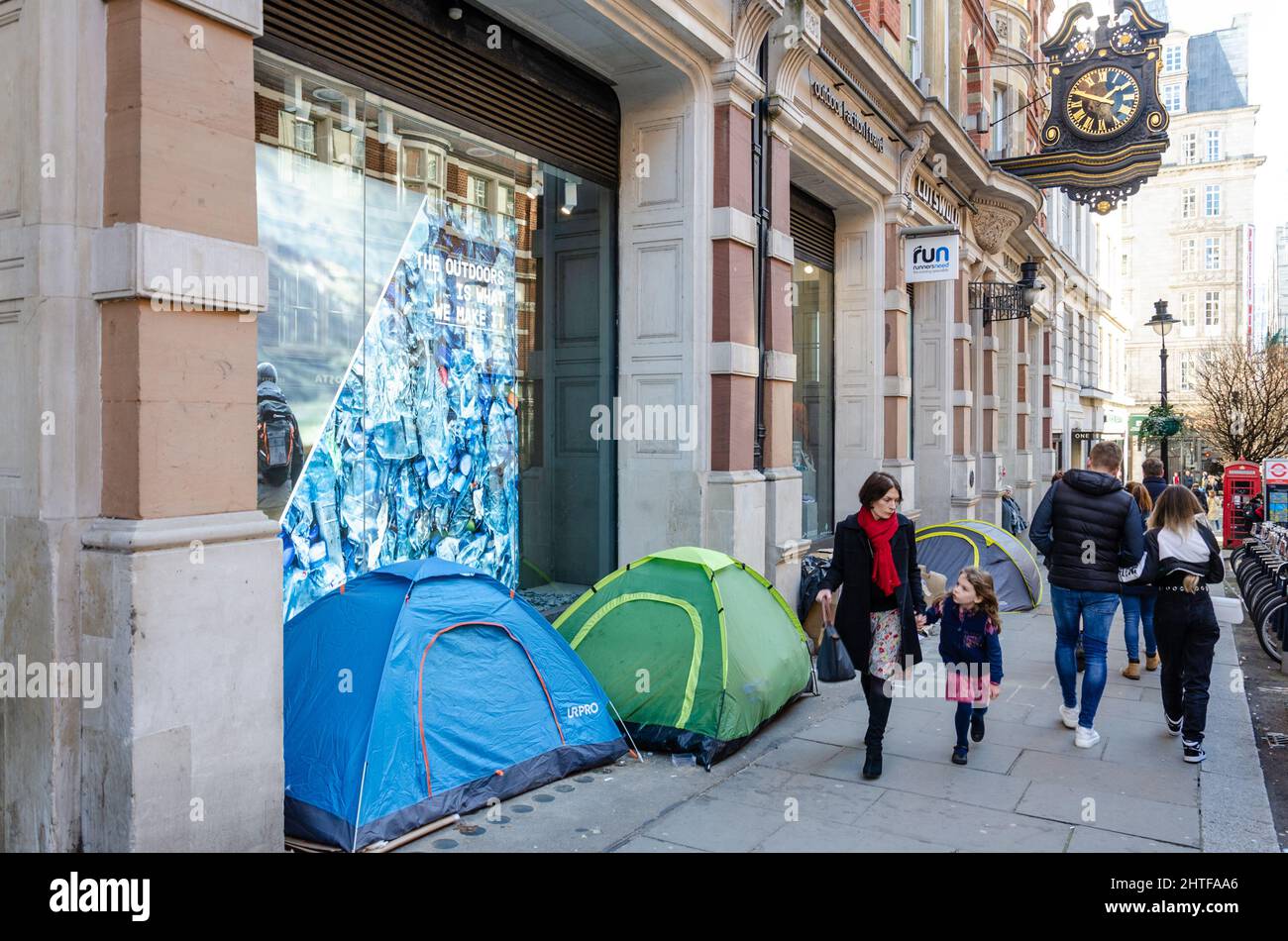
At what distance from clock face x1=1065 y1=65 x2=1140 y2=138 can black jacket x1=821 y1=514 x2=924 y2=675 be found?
13.9 metres

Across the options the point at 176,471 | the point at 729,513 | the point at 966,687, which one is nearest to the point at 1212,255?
the point at 729,513

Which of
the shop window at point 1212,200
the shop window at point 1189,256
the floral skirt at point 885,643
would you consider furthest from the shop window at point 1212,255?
the floral skirt at point 885,643

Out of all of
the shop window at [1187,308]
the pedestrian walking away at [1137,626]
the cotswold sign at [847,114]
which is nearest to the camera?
the pedestrian walking away at [1137,626]

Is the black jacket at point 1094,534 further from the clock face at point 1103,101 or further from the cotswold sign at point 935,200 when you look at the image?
the clock face at point 1103,101

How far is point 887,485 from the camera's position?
20.2ft

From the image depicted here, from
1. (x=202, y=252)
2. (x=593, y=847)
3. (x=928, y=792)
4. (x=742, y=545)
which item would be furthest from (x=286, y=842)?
(x=742, y=545)

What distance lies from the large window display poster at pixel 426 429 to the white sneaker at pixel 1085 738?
470 cm

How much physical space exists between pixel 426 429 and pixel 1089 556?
497 cm

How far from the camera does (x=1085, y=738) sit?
6762 mm

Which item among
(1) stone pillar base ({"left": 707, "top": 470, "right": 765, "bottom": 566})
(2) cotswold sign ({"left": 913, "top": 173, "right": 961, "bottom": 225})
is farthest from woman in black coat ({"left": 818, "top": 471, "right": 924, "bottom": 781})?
(2) cotswold sign ({"left": 913, "top": 173, "right": 961, "bottom": 225})

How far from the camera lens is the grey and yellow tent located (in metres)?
12.6

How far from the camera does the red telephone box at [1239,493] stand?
19484 mm

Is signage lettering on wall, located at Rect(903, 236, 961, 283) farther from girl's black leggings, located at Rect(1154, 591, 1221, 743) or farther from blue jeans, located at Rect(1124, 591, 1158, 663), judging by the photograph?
girl's black leggings, located at Rect(1154, 591, 1221, 743)
